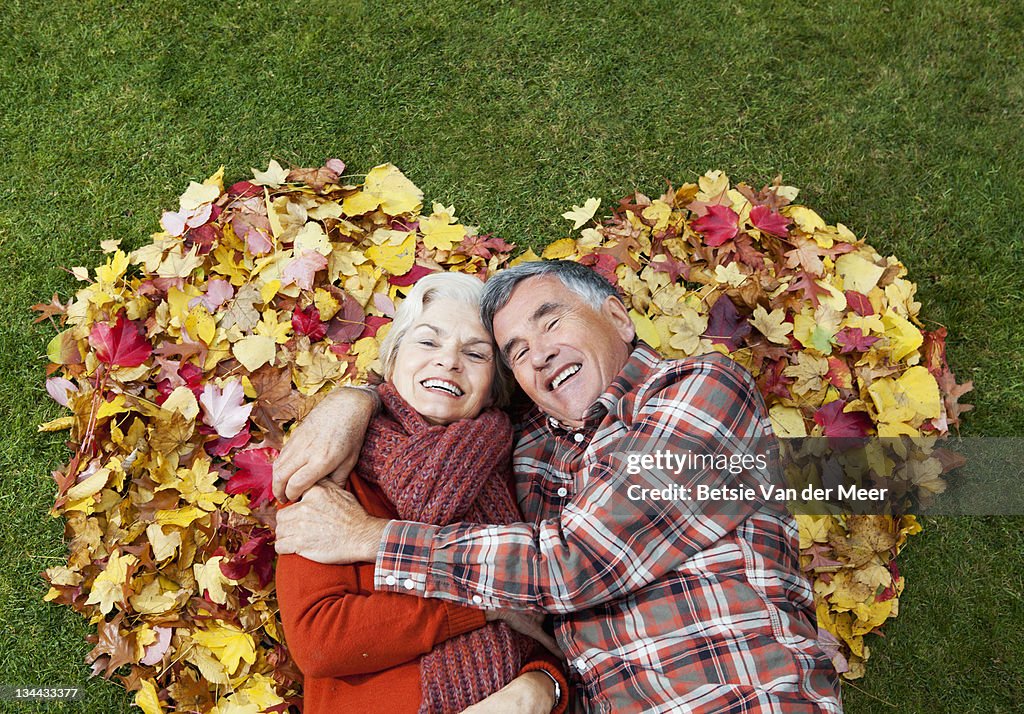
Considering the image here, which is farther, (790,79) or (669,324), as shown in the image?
(790,79)

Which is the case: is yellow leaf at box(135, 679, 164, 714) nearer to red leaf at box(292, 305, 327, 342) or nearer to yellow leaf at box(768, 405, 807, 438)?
red leaf at box(292, 305, 327, 342)

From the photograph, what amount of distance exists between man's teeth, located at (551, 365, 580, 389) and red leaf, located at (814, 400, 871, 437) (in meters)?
1.41

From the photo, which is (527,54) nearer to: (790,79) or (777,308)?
(790,79)

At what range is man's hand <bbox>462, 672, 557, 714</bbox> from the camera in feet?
8.25

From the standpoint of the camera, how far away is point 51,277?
371 cm

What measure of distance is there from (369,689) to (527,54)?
10.7 feet

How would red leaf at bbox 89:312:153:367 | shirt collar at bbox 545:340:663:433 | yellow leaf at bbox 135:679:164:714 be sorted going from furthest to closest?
red leaf at bbox 89:312:153:367
yellow leaf at bbox 135:679:164:714
shirt collar at bbox 545:340:663:433

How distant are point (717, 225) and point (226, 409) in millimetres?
2473

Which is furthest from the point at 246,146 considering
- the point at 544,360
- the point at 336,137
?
the point at 544,360

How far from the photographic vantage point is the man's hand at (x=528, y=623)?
2682 millimetres

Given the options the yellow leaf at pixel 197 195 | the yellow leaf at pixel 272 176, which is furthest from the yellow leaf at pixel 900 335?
the yellow leaf at pixel 197 195

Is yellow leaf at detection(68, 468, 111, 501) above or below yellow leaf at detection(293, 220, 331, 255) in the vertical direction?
below

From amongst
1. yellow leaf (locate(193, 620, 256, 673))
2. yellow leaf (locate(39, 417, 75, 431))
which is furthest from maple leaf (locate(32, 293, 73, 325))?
yellow leaf (locate(193, 620, 256, 673))

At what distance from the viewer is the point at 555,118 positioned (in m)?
4.16
